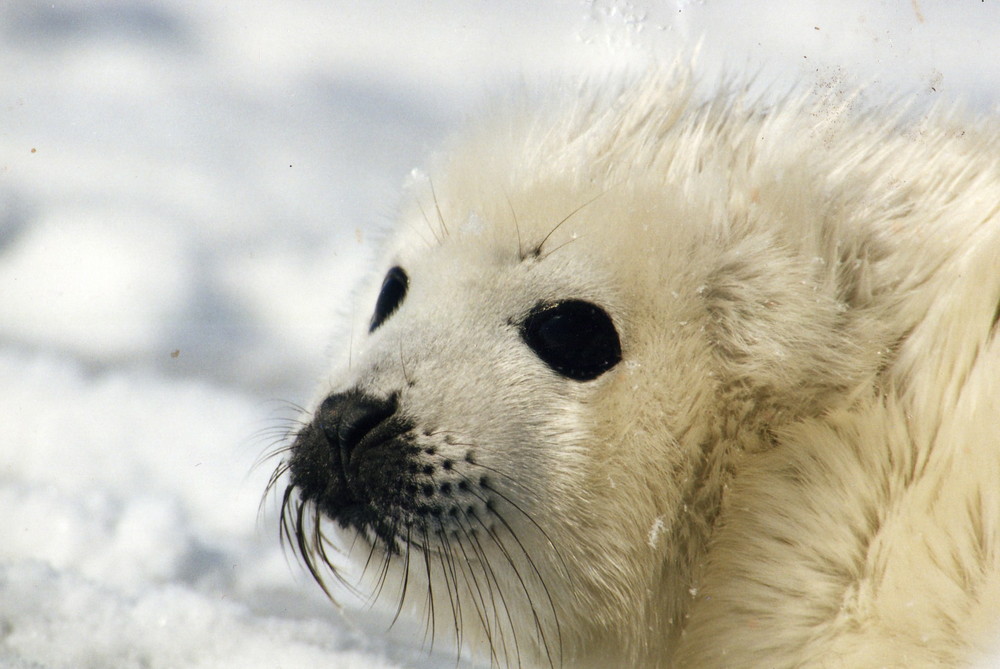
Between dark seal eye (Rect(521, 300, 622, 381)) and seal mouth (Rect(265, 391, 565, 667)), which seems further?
dark seal eye (Rect(521, 300, 622, 381))

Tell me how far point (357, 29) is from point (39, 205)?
4.38 feet

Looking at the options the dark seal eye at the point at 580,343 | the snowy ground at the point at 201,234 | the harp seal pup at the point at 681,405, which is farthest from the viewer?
the snowy ground at the point at 201,234

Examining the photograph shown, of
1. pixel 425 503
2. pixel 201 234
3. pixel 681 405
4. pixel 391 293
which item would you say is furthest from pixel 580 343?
pixel 201 234

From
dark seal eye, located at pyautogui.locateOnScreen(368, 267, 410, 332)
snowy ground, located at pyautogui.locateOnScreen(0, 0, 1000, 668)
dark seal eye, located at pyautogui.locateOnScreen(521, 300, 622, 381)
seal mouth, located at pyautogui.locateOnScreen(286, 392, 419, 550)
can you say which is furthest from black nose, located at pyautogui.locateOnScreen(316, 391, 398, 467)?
snowy ground, located at pyautogui.locateOnScreen(0, 0, 1000, 668)

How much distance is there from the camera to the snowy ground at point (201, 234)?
294cm

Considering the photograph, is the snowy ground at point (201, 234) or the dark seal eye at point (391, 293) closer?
the dark seal eye at point (391, 293)

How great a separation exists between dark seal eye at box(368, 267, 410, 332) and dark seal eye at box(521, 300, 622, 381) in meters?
0.48

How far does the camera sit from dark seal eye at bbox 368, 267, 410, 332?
2365 mm

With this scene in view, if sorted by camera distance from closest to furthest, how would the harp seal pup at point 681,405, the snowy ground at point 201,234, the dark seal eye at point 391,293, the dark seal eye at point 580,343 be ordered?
the harp seal pup at point 681,405
the dark seal eye at point 580,343
the dark seal eye at point 391,293
the snowy ground at point 201,234

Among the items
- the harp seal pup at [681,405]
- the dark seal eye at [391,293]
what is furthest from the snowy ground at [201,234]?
the harp seal pup at [681,405]

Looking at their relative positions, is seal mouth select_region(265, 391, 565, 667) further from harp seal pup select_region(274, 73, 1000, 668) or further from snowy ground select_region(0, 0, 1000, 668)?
snowy ground select_region(0, 0, 1000, 668)

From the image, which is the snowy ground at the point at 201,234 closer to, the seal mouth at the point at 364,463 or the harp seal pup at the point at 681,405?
the harp seal pup at the point at 681,405

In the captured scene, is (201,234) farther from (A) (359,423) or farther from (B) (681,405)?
(B) (681,405)

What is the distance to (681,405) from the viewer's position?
1950 mm
